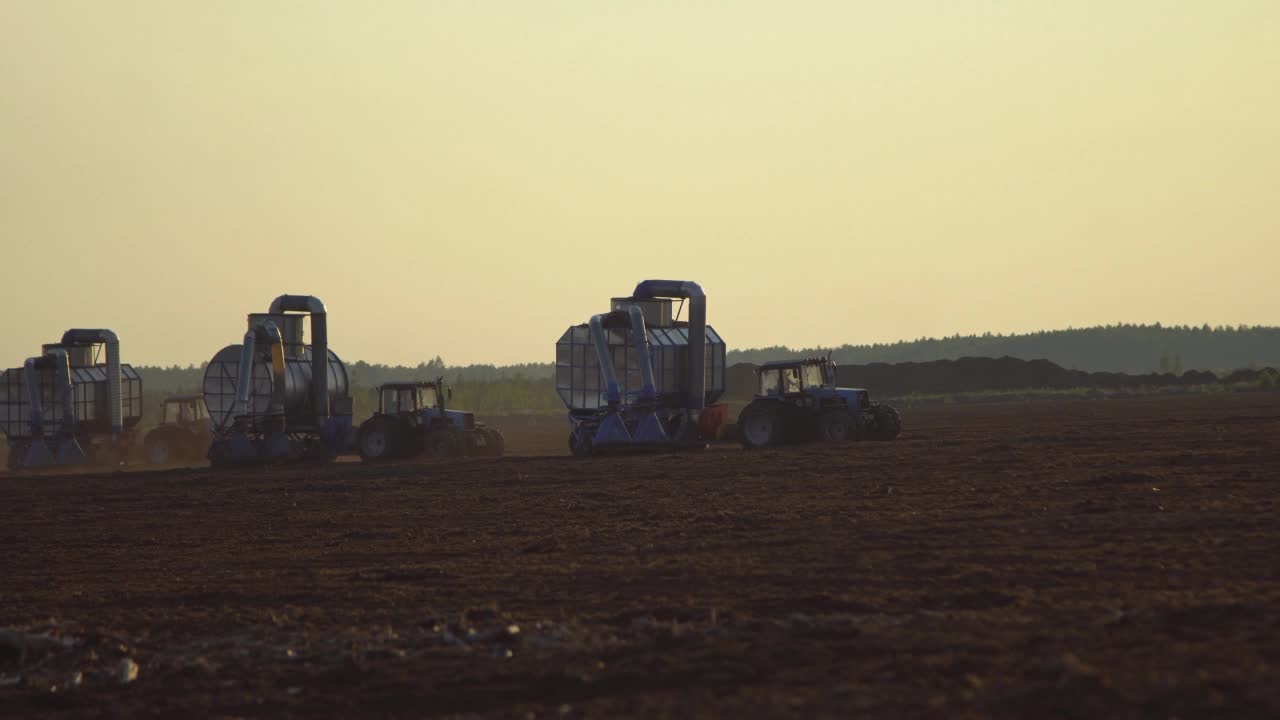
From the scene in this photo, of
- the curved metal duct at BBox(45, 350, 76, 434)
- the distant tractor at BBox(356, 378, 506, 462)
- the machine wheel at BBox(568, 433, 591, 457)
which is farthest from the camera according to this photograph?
the curved metal duct at BBox(45, 350, 76, 434)

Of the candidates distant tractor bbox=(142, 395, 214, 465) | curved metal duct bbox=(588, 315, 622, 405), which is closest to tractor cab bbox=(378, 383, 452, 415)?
curved metal duct bbox=(588, 315, 622, 405)

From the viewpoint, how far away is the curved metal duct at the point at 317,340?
43031mm

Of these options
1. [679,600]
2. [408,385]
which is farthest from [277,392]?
[679,600]

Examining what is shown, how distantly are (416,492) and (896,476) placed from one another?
31.0 feet

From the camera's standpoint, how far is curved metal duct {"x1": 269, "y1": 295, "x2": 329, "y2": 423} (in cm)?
4303

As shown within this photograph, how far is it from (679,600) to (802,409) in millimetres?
27076

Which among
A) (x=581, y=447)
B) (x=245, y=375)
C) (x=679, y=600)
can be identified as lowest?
(x=679, y=600)

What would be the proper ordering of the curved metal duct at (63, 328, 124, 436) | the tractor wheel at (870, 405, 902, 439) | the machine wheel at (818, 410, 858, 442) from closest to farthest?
the machine wheel at (818, 410, 858, 442)
the tractor wheel at (870, 405, 902, 439)
the curved metal duct at (63, 328, 124, 436)

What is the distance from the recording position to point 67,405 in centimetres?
4791

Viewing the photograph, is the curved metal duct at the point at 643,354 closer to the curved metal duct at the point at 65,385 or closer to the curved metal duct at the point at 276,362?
the curved metal duct at the point at 276,362

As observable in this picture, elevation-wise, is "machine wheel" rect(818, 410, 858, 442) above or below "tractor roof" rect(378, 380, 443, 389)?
below

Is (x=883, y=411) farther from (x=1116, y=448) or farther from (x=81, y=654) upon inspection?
(x=81, y=654)

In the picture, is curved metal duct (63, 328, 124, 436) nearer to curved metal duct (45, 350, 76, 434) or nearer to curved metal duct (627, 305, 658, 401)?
curved metal duct (45, 350, 76, 434)

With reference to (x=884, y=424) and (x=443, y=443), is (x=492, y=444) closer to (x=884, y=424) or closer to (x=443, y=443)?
(x=443, y=443)
